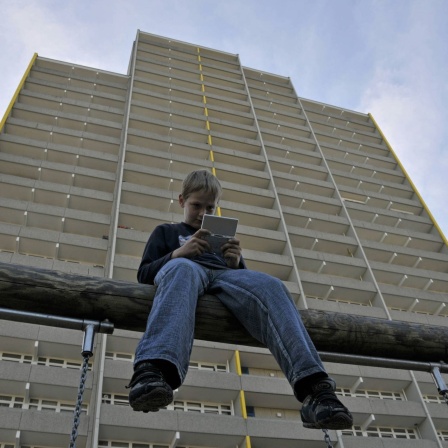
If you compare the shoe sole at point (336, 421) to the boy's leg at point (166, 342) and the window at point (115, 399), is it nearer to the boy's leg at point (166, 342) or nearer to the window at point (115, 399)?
the boy's leg at point (166, 342)

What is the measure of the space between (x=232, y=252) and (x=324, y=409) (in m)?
1.12

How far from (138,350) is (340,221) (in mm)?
34105

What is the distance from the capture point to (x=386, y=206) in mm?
39406

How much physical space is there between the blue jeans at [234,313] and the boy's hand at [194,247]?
13 cm

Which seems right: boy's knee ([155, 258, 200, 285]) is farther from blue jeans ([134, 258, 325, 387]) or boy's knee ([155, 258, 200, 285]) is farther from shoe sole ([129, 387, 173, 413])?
shoe sole ([129, 387, 173, 413])

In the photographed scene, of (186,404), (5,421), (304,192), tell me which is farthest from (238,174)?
(5,421)

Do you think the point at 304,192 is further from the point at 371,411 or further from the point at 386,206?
the point at 371,411

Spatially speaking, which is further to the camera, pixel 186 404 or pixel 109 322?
pixel 186 404

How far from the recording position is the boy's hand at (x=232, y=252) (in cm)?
268

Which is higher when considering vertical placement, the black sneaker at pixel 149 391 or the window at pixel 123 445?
the window at pixel 123 445

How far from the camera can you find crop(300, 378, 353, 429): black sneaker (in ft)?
5.62

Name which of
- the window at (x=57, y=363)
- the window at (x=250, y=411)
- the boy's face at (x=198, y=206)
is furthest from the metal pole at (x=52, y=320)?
the window at (x=250, y=411)

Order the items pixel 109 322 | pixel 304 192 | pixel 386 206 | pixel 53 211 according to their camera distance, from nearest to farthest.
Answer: pixel 109 322 → pixel 53 211 → pixel 304 192 → pixel 386 206

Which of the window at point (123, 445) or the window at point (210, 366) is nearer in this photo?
the window at point (123, 445)
